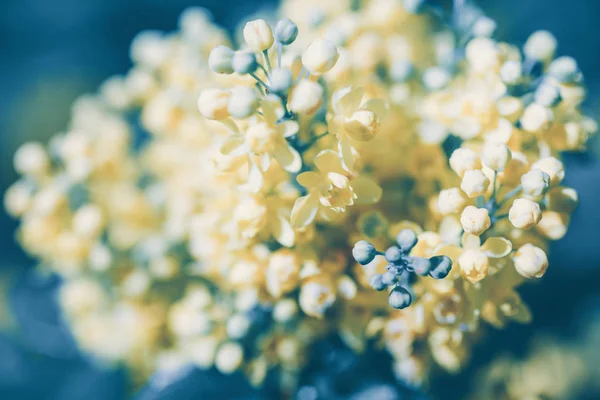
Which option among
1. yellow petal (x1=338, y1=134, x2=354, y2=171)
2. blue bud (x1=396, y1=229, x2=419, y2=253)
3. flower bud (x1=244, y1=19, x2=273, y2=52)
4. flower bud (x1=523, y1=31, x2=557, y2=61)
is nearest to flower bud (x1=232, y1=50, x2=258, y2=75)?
flower bud (x1=244, y1=19, x2=273, y2=52)

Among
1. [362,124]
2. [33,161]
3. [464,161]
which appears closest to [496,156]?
[464,161]

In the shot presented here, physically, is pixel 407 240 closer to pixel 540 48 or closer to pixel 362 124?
pixel 362 124

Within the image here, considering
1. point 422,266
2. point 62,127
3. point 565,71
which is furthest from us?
point 62,127

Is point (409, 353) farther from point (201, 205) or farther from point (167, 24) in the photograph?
point (167, 24)

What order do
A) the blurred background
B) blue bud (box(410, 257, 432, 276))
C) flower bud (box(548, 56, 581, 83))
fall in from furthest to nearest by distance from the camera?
the blurred background → flower bud (box(548, 56, 581, 83)) → blue bud (box(410, 257, 432, 276))

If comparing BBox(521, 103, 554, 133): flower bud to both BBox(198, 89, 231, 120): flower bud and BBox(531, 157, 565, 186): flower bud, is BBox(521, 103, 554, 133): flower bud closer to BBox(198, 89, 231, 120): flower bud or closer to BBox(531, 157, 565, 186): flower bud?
BBox(531, 157, 565, 186): flower bud

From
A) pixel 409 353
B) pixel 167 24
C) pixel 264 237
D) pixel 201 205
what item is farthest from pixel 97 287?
pixel 167 24

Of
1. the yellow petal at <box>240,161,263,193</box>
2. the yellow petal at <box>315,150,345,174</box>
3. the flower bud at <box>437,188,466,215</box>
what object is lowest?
the flower bud at <box>437,188,466,215</box>
